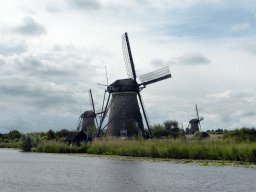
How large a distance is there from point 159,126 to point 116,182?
103 ft

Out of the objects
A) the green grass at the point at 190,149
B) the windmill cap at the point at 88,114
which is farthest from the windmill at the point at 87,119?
the green grass at the point at 190,149

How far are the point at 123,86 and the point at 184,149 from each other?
1581cm

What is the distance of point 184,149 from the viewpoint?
18875 mm

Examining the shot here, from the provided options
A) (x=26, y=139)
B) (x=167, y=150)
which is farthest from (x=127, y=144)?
(x=26, y=139)

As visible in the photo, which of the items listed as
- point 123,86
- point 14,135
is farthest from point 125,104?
point 14,135

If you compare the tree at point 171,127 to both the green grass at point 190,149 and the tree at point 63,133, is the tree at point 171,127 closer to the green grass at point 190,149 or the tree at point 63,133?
the green grass at point 190,149

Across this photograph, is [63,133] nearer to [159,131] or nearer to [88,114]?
[88,114]

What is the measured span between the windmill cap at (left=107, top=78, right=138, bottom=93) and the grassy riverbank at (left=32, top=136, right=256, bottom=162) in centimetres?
814

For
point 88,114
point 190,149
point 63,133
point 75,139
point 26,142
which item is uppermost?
point 88,114

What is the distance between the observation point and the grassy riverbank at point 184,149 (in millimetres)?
16469

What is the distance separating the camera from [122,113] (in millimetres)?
33250

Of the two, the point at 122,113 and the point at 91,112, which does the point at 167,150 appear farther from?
the point at 91,112

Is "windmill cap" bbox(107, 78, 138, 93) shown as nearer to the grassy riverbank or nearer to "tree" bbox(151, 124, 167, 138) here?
the grassy riverbank

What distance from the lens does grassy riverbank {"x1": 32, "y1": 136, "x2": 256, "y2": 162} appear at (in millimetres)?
16469
